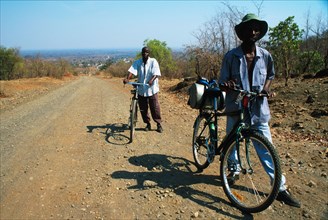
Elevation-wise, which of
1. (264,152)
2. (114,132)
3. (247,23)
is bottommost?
(114,132)

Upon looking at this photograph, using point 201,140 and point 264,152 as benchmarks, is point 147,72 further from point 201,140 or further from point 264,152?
point 264,152

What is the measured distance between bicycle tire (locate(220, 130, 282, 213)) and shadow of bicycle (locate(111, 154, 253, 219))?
162 mm

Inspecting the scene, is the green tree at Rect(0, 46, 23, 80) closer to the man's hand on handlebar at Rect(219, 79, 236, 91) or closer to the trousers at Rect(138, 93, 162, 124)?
the trousers at Rect(138, 93, 162, 124)

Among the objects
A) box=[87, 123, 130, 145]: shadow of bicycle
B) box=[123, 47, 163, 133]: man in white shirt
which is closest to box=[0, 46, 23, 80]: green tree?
box=[87, 123, 130, 145]: shadow of bicycle

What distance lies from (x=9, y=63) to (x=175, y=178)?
4280 cm

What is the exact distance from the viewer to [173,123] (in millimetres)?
7965

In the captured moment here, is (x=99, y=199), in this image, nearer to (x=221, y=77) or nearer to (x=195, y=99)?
(x=195, y=99)

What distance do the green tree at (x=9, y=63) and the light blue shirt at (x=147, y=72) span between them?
39414mm

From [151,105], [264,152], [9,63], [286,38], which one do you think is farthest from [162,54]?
[264,152]

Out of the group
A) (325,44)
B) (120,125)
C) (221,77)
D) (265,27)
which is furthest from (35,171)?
(325,44)

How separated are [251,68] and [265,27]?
520 mm

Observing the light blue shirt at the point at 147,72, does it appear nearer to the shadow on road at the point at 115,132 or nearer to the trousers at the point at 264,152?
the shadow on road at the point at 115,132

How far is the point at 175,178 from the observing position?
4.43 meters

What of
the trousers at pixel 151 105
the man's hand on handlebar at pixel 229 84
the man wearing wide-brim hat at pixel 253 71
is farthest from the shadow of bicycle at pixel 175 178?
the trousers at pixel 151 105
